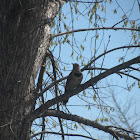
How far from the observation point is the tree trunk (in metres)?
2.78

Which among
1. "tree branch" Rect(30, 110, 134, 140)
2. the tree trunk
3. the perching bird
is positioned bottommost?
"tree branch" Rect(30, 110, 134, 140)

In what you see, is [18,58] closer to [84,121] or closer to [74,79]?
[84,121]

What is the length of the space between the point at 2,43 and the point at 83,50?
1.55m

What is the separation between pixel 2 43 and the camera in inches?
116

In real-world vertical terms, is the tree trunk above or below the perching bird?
below

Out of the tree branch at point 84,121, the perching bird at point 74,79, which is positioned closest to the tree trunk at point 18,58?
the tree branch at point 84,121

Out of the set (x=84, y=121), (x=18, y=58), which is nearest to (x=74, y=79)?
(x=84, y=121)

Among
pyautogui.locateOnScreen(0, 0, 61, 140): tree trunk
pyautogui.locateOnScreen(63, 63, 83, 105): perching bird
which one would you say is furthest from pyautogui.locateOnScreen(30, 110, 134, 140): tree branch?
pyautogui.locateOnScreen(63, 63, 83, 105): perching bird

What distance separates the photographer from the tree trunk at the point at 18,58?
278 centimetres

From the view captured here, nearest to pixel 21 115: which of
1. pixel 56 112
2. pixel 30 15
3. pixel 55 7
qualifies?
pixel 56 112

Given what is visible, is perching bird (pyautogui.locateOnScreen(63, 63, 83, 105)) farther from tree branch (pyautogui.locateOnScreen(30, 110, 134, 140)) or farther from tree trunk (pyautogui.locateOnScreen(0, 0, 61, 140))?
tree branch (pyautogui.locateOnScreen(30, 110, 134, 140))

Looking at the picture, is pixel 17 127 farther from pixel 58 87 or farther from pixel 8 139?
pixel 58 87

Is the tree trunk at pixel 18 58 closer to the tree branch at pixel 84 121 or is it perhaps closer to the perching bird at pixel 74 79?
the tree branch at pixel 84 121

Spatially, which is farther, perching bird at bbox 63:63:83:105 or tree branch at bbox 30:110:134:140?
perching bird at bbox 63:63:83:105
